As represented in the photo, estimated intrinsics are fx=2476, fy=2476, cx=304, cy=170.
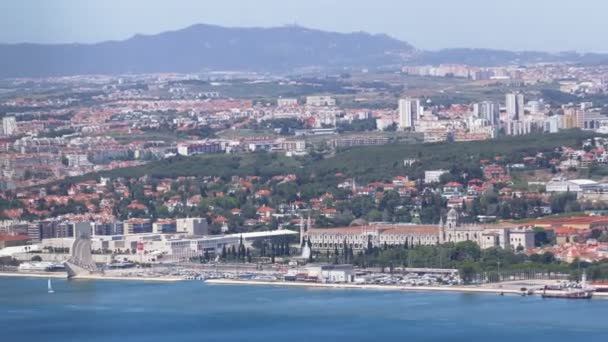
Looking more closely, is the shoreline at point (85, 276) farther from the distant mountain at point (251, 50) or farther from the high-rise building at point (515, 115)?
the distant mountain at point (251, 50)

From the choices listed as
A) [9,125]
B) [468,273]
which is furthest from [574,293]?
[9,125]

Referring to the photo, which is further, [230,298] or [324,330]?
[230,298]

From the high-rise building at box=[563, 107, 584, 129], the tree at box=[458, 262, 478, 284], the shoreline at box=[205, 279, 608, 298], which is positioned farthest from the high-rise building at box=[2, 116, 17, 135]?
the tree at box=[458, 262, 478, 284]

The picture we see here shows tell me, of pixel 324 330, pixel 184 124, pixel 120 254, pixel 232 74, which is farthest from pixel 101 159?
pixel 232 74

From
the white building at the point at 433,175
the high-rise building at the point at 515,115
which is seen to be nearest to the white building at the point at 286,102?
the high-rise building at the point at 515,115

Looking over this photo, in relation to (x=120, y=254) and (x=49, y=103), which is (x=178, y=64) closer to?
(x=49, y=103)
